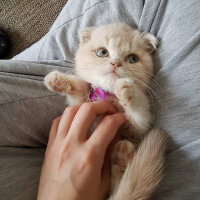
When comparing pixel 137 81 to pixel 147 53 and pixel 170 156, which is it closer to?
pixel 147 53

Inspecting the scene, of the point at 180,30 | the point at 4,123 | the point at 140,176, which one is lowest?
the point at 140,176

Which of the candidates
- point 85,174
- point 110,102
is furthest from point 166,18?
point 85,174

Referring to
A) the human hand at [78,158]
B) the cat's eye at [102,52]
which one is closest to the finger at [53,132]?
the human hand at [78,158]

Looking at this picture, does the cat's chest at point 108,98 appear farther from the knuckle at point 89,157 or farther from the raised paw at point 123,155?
the knuckle at point 89,157

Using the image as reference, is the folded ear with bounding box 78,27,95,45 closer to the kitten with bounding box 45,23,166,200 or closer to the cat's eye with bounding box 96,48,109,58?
the kitten with bounding box 45,23,166,200

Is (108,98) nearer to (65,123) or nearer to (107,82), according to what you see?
(107,82)

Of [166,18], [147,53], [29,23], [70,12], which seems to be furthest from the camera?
[29,23]
